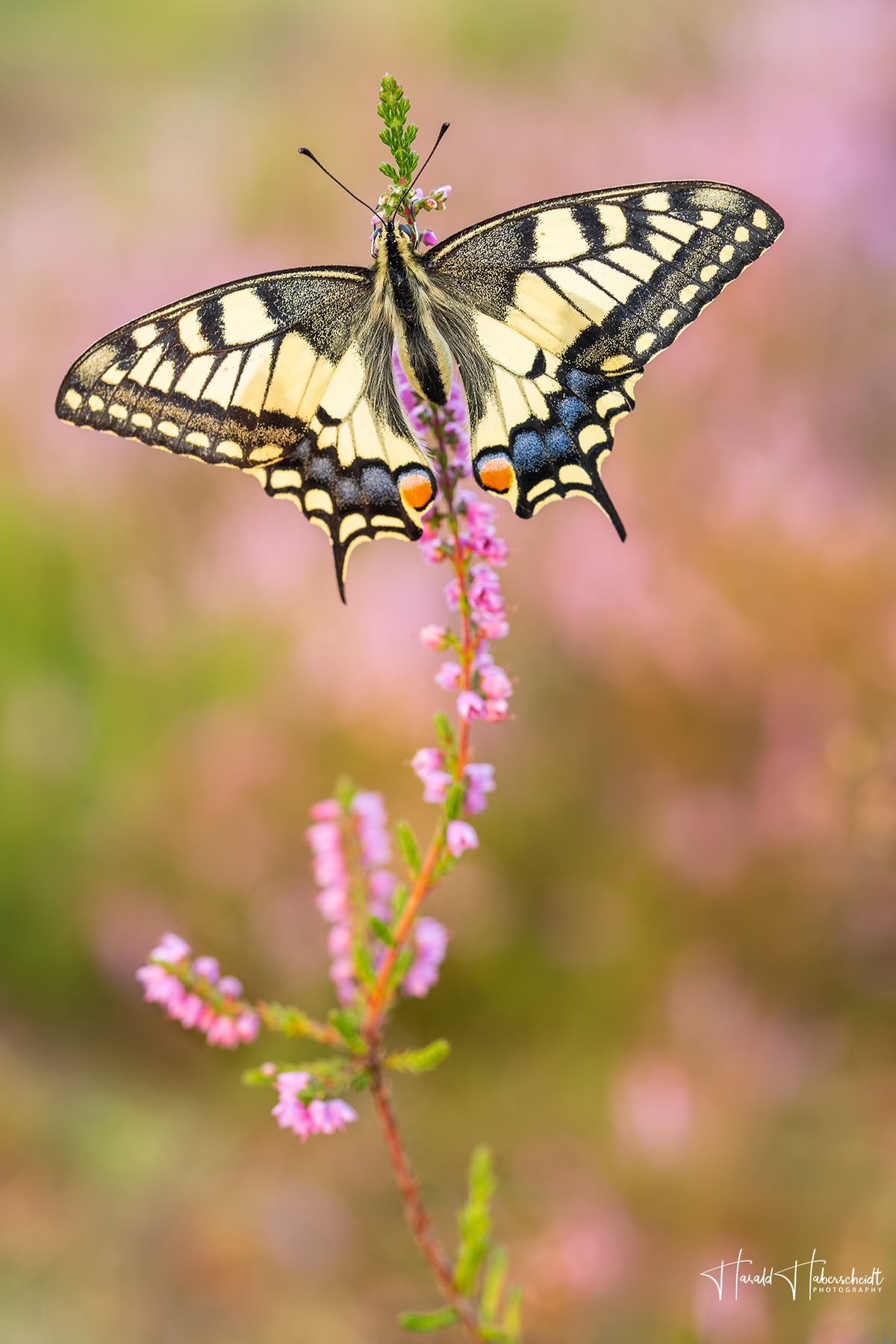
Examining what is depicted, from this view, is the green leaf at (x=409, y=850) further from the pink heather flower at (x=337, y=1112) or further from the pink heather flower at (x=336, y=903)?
the pink heather flower at (x=337, y=1112)

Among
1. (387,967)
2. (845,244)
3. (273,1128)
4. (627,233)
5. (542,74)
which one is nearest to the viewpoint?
(387,967)

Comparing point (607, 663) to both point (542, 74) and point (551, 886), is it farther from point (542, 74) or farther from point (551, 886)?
point (542, 74)

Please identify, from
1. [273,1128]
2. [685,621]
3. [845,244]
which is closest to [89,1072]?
[273,1128]

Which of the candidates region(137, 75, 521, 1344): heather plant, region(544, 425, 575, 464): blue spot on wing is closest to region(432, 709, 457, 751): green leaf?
region(137, 75, 521, 1344): heather plant

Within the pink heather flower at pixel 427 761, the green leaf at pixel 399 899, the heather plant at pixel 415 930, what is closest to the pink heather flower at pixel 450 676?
the heather plant at pixel 415 930

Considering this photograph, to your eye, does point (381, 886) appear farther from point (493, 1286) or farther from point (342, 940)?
point (493, 1286)

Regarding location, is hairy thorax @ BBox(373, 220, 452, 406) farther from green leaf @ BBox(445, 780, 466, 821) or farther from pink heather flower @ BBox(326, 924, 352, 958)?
pink heather flower @ BBox(326, 924, 352, 958)

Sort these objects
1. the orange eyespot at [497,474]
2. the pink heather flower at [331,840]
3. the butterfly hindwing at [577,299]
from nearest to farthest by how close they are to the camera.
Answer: the pink heather flower at [331,840] < the orange eyespot at [497,474] < the butterfly hindwing at [577,299]

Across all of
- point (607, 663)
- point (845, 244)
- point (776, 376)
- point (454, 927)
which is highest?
point (845, 244)
